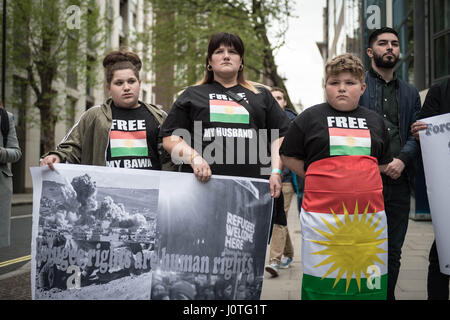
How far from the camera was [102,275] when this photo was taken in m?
2.97

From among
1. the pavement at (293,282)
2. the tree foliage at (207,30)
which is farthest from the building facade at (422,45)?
the tree foliage at (207,30)

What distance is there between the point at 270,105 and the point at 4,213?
9.73ft

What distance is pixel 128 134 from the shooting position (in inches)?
141

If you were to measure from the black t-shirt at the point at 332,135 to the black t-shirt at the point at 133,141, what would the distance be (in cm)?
89

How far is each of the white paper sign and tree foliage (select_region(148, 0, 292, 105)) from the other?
17087 mm

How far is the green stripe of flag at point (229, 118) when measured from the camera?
3.20m

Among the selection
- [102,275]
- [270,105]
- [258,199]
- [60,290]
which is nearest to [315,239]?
[258,199]

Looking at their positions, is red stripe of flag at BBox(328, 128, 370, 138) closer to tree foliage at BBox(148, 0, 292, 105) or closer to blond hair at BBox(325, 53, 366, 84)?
blond hair at BBox(325, 53, 366, 84)

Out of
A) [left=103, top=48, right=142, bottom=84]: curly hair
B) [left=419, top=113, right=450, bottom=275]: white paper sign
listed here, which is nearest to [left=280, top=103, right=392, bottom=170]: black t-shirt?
[left=419, top=113, right=450, bottom=275]: white paper sign

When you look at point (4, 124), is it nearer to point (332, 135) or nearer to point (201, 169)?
point (201, 169)

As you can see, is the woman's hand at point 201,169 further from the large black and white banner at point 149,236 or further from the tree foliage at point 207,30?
the tree foliage at point 207,30

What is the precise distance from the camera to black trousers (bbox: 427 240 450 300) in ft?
12.1

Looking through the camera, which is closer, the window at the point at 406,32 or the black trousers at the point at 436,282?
the black trousers at the point at 436,282
